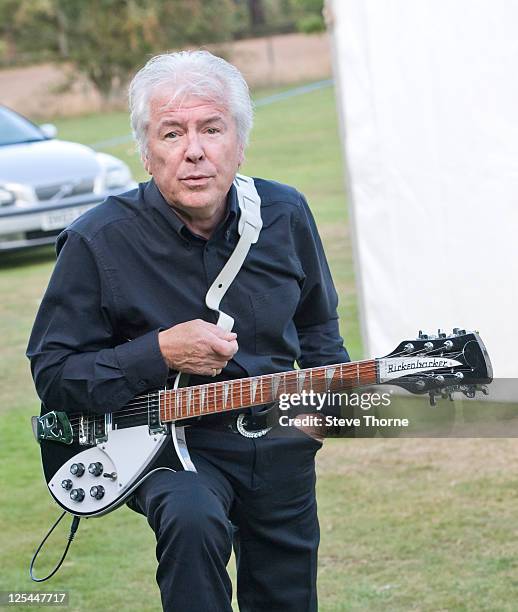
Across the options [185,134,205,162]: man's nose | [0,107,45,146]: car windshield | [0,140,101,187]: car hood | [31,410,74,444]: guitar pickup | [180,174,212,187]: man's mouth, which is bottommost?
[31,410,74,444]: guitar pickup

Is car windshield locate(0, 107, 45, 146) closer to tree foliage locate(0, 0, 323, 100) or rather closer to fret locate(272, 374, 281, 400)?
fret locate(272, 374, 281, 400)

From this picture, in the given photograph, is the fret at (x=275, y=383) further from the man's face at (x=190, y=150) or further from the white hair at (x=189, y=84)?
the white hair at (x=189, y=84)

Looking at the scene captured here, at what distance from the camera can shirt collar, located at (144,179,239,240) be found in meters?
3.64

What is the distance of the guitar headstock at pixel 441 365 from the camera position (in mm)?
3398

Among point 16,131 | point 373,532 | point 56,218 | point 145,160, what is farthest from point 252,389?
point 16,131

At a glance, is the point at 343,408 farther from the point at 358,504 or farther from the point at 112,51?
the point at 112,51

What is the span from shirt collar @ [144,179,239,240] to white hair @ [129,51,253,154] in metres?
0.11

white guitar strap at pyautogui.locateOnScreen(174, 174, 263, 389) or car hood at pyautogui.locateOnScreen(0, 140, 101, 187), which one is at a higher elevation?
car hood at pyautogui.locateOnScreen(0, 140, 101, 187)

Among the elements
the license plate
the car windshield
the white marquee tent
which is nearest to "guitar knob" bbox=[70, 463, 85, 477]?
the white marquee tent

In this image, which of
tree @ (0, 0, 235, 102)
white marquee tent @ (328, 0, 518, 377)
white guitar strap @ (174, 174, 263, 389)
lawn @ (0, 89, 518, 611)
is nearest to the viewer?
white guitar strap @ (174, 174, 263, 389)

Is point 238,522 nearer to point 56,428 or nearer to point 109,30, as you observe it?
point 56,428

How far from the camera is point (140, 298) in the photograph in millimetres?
3574

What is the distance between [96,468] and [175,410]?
10.8 inches

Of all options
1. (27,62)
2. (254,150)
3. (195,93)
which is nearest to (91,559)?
(195,93)
